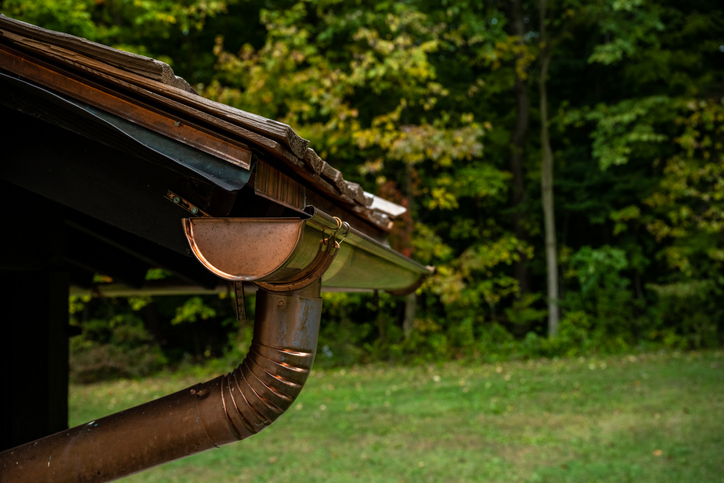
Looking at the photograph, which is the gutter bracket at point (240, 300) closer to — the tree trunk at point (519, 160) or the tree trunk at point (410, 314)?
the tree trunk at point (410, 314)

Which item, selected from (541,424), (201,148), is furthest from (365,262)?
(541,424)

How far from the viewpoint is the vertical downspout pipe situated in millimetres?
1599

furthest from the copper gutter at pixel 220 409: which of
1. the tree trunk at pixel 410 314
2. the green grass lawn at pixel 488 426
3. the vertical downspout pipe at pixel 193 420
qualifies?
the tree trunk at pixel 410 314

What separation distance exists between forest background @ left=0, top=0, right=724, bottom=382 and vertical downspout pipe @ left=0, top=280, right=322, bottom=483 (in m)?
8.77

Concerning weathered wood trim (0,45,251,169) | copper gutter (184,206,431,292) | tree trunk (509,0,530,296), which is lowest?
copper gutter (184,206,431,292)

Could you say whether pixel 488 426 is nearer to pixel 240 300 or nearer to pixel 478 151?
pixel 478 151

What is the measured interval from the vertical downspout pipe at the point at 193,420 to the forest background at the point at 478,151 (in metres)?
8.77

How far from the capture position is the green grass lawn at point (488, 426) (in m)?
5.83

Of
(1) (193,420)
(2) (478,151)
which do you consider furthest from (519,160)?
(1) (193,420)

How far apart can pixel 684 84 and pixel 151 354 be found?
11.7m

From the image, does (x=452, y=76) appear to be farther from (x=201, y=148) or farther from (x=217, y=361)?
(x=201, y=148)

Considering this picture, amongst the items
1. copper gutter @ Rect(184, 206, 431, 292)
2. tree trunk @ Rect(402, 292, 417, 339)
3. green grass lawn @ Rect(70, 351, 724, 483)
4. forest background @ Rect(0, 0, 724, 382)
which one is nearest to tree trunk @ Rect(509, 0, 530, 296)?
forest background @ Rect(0, 0, 724, 382)

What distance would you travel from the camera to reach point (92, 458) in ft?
5.23

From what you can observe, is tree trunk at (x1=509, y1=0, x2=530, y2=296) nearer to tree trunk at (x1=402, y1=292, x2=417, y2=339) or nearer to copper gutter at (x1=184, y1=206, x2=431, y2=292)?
tree trunk at (x1=402, y1=292, x2=417, y2=339)
